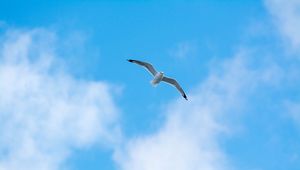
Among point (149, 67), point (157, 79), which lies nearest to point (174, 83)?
point (157, 79)

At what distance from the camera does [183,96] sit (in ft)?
280

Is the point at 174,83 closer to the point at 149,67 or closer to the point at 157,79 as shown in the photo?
the point at 157,79

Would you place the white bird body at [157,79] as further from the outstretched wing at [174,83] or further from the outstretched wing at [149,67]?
the outstretched wing at [174,83]

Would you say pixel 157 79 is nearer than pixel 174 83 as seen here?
Yes

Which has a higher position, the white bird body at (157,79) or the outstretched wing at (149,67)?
the outstretched wing at (149,67)

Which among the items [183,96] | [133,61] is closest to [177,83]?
[183,96]

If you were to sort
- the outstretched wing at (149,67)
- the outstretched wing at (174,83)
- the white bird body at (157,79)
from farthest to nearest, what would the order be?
the outstretched wing at (174,83)
the white bird body at (157,79)
the outstretched wing at (149,67)

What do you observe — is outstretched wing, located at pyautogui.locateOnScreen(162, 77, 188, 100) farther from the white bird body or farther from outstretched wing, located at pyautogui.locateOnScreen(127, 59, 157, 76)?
outstretched wing, located at pyautogui.locateOnScreen(127, 59, 157, 76)

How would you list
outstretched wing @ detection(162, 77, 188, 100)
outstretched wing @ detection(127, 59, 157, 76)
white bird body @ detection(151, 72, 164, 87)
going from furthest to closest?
outstretched wing @ detection(162, 77, 188, 100) < white bird body @ detection(151, 72, 164, 87) < outstretched wing @ detection(127, 59, 157, 76)

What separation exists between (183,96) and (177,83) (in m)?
2.12

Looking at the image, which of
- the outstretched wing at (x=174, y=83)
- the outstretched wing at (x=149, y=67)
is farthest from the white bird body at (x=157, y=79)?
the outstretched wing at (x=174, y=83)

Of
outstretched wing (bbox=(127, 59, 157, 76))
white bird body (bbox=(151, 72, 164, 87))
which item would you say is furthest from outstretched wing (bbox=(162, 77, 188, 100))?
outstretched wing (bbox=(127, 59, 157, 76))

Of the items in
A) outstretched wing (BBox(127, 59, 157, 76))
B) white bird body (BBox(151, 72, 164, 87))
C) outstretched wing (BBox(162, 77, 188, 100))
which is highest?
outstretched wing (BBox(162, 77, 188, 100))

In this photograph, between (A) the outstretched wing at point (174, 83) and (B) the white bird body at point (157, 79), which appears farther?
(A) the outstretched wing at point (174, 83)
